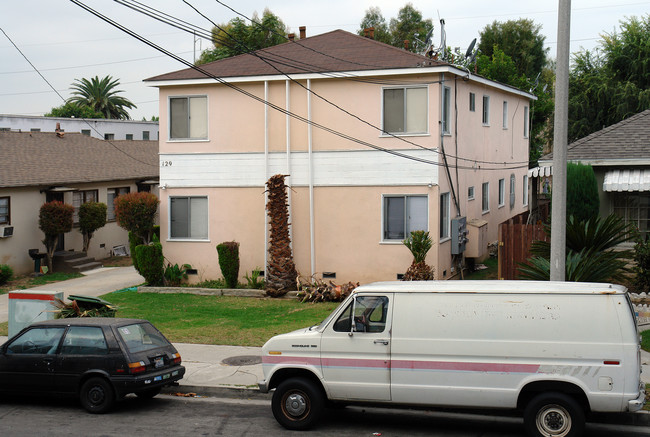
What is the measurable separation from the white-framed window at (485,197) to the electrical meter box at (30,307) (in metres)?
17.1

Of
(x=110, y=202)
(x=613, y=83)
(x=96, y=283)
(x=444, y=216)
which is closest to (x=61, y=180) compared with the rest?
(x=110, y=202)

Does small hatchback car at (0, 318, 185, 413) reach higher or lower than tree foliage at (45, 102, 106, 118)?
lower

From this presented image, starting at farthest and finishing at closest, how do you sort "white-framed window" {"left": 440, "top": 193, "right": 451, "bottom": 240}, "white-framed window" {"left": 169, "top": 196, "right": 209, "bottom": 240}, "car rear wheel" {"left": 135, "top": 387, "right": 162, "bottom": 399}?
"white-framed window" {"left": 169, "top": 196, "right": 209, "bottom": 240}, "white-framed window" {"left": 440, "top": 193, "right": 451, "bottom": 240}, "car rear wheel" {"left": 135, "top": 387, "right": 162, "bottom": 399}

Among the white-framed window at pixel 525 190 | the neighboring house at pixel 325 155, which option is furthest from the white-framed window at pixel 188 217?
the white-framed window at pixel 525 190

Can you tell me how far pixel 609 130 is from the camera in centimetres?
2167

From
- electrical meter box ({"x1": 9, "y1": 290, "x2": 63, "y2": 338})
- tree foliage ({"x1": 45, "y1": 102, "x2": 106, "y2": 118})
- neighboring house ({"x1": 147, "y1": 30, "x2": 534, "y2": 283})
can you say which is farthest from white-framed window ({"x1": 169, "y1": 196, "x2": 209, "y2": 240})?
tree foliage ({"x1": 45, "y1": 102, "x2": 106, "y2": 118})

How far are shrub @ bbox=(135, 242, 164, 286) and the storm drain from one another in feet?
29.8

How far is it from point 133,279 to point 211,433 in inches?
664

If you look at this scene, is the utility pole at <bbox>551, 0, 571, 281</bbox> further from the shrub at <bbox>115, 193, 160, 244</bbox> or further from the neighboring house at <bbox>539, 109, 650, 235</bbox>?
the shrub at <bbox>115, 193, 160, 244</bbox>

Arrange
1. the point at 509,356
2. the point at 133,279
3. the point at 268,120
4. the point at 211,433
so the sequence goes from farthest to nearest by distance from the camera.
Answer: the point at 133,279 → the point at 268,120 → the point at 211,433 → the point at 509,356

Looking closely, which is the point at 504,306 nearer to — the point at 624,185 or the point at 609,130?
the point at 624,185

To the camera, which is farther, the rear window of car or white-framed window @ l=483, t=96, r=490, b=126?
white-framed window @ l=483, t=96, r=490, b=126

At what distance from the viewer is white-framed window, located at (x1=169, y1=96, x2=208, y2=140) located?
24062 mm

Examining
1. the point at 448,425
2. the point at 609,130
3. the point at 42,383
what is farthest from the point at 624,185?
the point at 42,383
